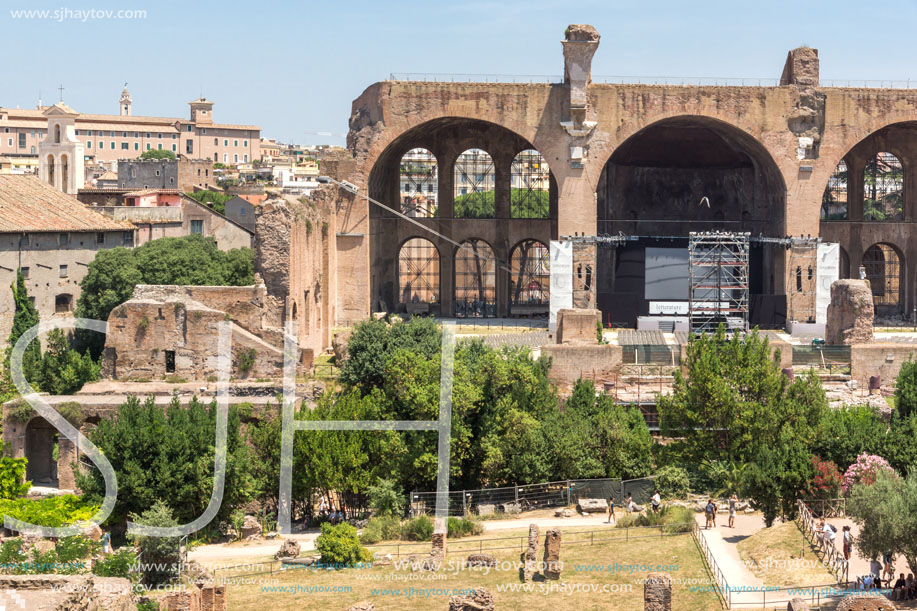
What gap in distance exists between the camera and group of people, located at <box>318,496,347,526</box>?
100 ft

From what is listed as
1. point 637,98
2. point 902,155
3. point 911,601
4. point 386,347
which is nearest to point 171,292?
point 386,347

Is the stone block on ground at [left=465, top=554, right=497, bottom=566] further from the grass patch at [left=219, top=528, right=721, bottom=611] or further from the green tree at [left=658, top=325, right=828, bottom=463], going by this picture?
the green tree at [left=658, top=325, right=828, bottom=463]

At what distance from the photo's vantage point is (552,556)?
25.1 metres

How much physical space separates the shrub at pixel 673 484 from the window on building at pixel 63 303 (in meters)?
25.4

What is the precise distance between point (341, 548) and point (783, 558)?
335 inches

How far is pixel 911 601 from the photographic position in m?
21.0

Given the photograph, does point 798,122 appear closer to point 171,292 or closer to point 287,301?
point 287,301

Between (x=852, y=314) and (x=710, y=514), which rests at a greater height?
(x=852, y=314)

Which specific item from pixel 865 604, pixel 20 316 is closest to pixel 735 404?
pixel 865 604

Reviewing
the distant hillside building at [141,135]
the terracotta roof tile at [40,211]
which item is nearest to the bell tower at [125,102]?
the distant hillside building at [141,135]

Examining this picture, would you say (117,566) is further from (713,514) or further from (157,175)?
(157,175)

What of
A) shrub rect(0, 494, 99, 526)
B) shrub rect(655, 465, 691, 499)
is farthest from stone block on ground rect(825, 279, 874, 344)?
shrub rect(0, 494, 99, 526)

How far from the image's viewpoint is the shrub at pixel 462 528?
2812 cm

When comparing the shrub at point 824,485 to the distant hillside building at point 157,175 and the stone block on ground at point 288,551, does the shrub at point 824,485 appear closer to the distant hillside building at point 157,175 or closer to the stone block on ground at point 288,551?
the stone block on ground at point 288,551
